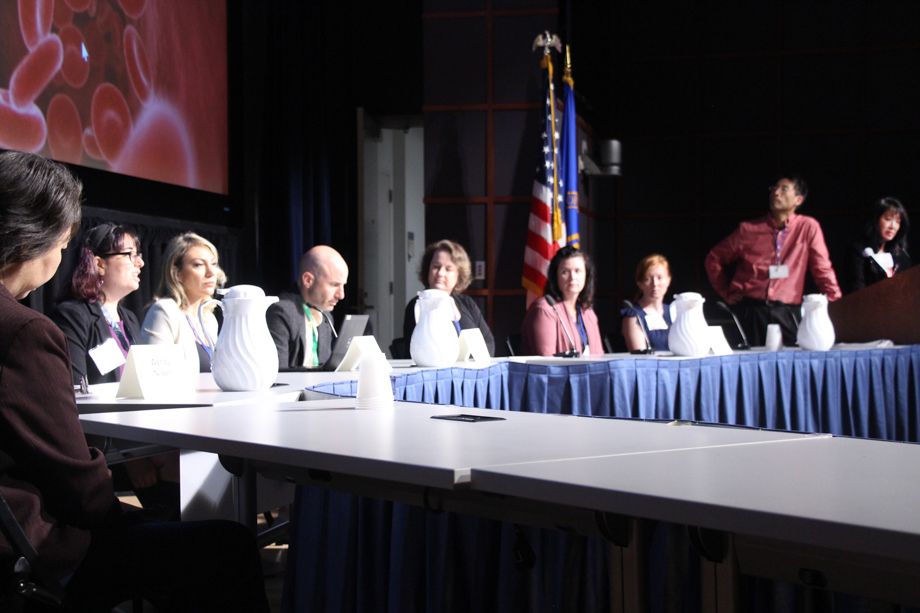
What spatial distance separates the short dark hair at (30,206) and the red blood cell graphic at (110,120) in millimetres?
3332

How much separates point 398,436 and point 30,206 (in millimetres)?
728

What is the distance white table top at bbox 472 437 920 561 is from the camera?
75 cm

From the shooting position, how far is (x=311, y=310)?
339 cm

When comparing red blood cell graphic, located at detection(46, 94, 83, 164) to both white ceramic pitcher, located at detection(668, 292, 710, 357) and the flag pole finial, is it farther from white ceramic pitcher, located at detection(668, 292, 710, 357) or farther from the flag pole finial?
white ceramic pitcher, located at detection(668, 292, 710, 357)

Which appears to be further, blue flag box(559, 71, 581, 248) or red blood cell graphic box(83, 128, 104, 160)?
blue flag box(559, 71, 581, 248)

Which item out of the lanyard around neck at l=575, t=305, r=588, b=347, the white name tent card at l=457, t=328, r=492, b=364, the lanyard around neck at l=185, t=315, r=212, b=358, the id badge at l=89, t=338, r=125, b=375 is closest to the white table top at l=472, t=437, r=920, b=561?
the id badge at l=89, t=338, r=125, b=375

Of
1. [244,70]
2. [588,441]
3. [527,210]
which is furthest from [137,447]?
[244,70]

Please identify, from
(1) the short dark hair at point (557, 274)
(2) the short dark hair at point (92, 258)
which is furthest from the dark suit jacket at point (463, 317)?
(2) the short dark hair at point (92, 258)

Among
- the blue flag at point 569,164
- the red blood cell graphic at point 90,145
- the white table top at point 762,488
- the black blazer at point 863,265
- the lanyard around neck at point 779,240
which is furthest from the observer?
the blue flag at point 569,164

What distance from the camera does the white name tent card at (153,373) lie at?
195 centimetres

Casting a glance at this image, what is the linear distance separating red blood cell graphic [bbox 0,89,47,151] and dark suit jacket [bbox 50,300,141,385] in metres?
1.47

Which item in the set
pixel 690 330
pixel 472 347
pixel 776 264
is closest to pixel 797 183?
pixel 776 264

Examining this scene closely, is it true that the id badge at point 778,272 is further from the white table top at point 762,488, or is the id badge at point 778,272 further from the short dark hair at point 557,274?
the white table top at point 762,488

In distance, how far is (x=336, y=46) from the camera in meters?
6.25
